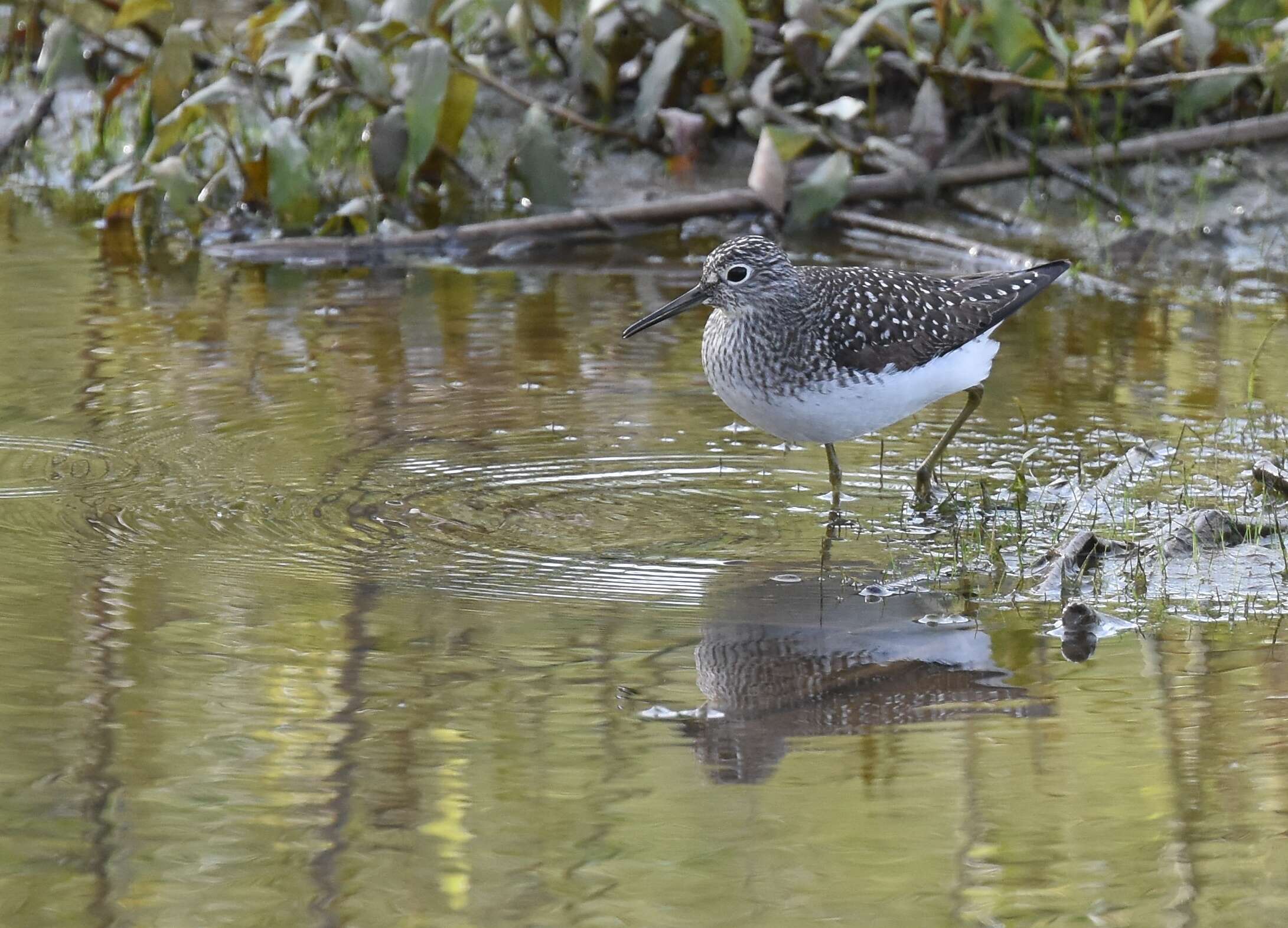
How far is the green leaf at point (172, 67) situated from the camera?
1004 cm

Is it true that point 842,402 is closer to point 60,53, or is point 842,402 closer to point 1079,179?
point 1079,179

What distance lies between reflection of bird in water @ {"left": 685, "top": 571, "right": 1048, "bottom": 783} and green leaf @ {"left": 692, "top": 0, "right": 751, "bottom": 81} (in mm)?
5188

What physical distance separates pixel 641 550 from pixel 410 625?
0.99 meters

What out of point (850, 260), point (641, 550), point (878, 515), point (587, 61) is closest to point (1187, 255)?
point (850, 260)

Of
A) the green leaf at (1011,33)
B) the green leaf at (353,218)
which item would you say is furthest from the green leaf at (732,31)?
the green leaf at (353,218)

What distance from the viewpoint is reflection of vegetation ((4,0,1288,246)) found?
9.91 meters

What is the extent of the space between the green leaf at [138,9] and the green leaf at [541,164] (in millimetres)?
2118

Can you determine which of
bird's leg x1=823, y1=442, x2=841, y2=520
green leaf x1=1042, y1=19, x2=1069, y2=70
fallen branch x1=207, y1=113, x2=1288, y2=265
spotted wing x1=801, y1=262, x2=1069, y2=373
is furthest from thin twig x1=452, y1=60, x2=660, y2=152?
bird's leg x1=823, y1=442, x2=841, y2=520

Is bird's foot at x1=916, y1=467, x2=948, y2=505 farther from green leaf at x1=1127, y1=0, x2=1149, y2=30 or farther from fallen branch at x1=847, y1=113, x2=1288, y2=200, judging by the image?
green leaf at x1=1127, y1=0, x2=1149, y2=30

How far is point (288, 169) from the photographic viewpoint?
9961 millimetres

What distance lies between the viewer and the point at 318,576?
556 cm

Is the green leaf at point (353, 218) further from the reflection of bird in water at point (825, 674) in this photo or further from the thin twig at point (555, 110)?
the reflection of bird in water at point (825, 674)

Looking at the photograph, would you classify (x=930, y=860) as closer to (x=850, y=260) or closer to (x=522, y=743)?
(x=522, y=743)

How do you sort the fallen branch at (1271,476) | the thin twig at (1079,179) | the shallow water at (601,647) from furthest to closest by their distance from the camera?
the thin twig at (1079,179)
the fallen branch at (1271,476)
the shallow water at (601,647)
